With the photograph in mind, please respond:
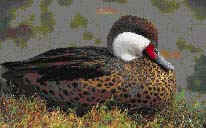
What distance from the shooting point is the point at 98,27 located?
21.9 ft

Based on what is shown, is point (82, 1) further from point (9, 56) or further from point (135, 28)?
point (135, 28)

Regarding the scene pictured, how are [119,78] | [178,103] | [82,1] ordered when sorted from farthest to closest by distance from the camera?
[82,1], [178,103], [119,78]

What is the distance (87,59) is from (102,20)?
5.44 ft

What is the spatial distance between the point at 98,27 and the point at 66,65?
5.29 ft

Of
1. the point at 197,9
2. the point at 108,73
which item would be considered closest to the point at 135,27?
the point at 108,73

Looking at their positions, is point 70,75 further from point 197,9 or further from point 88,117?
point 197,9

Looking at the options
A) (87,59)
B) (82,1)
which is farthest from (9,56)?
(87,59)

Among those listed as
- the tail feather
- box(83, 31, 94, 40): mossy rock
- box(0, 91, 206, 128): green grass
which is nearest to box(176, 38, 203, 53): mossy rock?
box(83, 31, 94, 40): mossy rock

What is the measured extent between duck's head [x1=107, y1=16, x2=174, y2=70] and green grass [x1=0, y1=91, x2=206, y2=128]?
0.52m

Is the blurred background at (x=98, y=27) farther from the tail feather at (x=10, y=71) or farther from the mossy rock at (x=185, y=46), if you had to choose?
the tail feather at (x=10, y=71)

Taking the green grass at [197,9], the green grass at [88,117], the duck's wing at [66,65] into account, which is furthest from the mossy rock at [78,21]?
the green grass at [88,117]

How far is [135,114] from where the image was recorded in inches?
207

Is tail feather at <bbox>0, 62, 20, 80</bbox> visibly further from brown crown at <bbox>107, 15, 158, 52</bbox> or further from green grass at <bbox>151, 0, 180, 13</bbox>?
green grass at <bbox>151, 0, 180, 13</bbox>

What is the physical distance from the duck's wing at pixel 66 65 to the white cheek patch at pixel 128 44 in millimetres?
98
